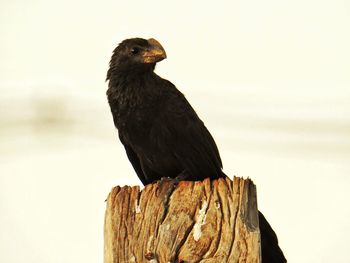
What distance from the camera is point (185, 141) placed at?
18.7ft

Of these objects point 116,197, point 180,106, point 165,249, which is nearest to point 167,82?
point 180,106

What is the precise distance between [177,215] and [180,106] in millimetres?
2690

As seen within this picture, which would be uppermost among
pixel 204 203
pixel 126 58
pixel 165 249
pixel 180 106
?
pixel 126 58

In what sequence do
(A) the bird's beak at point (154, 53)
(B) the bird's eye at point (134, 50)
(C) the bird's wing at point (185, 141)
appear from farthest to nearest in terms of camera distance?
(B) the bird's eye at point (134, 50), (A) the bird's beak at point (154, 53), (C) the bird's wing at point (185, 141)

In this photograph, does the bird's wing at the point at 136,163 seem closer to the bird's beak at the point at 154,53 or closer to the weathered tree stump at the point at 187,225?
the bird's beak at the point at 154,53

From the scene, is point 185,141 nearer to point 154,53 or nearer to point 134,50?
point 154,53

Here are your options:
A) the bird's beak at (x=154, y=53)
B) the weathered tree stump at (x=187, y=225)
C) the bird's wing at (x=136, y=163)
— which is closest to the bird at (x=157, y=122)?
the bird's beak at (x=154, y=53)

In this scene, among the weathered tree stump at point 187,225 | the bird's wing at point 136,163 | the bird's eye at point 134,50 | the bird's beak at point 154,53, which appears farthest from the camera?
the bird's wing at point 136,163

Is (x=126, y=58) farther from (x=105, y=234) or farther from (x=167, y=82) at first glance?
(x=105, y=234)

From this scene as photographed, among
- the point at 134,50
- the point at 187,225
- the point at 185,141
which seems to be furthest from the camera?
the point at 134,50

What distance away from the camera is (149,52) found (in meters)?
5.86

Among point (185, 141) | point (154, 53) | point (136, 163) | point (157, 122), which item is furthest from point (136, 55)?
point (136, 163)

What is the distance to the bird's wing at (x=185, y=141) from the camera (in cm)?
561

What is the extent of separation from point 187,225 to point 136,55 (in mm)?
3157
